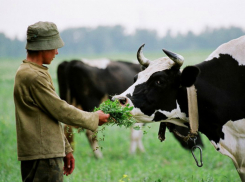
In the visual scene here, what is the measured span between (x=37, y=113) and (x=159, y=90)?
1605 mm

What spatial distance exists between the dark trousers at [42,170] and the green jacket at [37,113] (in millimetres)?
71

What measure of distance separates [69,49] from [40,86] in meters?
44.3

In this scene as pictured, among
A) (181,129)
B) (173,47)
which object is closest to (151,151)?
(181,129)

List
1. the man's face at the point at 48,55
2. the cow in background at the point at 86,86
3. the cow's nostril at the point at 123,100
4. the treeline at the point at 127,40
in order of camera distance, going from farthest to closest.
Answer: the treeline at the point at 127,40 → the cow in background at the point at 86,86 → the cow's nostril at the point at 123,100 → the man's face at the point at 48,55

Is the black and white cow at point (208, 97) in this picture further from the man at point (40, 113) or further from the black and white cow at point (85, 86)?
the black and white cow at point (85, 86)

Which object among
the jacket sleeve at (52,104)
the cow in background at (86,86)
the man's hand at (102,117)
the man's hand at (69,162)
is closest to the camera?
the jacket sleeve at (52,104)

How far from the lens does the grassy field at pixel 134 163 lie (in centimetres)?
Answer: 598

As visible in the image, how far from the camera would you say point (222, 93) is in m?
4.26

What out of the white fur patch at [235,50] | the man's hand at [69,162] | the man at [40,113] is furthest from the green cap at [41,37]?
the white fur patch at [235,50]

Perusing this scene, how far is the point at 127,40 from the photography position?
4981 cm

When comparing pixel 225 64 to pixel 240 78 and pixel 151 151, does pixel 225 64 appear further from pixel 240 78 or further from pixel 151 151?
pixel 151 151

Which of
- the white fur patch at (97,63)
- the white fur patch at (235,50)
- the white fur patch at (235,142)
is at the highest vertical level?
the white fur patch at (235,50)

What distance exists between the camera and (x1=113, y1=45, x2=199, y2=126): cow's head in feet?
13.4

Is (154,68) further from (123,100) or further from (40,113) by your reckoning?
(40,113)
